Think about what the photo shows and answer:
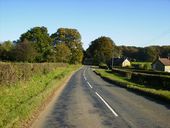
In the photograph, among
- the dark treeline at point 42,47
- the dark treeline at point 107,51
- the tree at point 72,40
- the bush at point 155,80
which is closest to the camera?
the bush at point 155,80

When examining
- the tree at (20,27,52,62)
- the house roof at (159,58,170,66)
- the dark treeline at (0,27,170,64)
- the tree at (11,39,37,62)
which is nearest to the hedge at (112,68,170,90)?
the tree at (11,39,37,62)

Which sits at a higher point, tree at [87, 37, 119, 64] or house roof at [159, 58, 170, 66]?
tree at [87, 37, 119, 64]

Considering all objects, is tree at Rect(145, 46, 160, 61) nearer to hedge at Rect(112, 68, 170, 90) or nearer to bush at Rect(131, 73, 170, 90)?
hedge at Rect(112, 68, 170, 90)

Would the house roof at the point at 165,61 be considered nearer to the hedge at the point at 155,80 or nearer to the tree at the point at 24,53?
the tree at the point at 24,53

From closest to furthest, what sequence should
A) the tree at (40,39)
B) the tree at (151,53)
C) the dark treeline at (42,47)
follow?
1. the dark treeline at (42,47)
2. the tree at (40,39)
3. the tree at (151,53)

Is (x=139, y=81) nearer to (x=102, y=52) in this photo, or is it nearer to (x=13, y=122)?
(x=13, y=122)

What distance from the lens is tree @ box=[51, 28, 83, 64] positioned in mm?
143250

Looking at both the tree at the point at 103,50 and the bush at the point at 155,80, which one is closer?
the bush at the point at 155,80

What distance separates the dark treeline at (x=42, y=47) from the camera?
94.2 m

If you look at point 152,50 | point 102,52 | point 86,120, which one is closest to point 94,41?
point 102,52

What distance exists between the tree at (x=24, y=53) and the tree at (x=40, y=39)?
12.3 meters

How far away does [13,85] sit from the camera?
2666 cm

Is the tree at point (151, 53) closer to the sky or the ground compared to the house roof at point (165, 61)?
closer to the sky

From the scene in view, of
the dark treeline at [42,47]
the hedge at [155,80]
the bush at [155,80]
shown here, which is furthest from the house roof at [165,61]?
Answer: the bush at [155,80]
